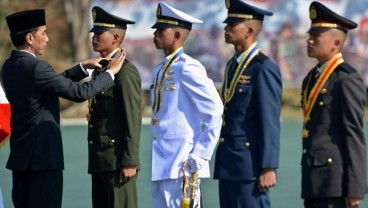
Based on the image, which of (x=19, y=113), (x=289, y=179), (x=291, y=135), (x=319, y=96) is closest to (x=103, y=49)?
(x=19, y=113)

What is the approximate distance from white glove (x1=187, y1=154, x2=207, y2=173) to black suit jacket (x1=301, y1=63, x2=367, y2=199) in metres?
0.77

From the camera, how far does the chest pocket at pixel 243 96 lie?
5652 mm

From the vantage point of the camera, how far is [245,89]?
5672 millimetres

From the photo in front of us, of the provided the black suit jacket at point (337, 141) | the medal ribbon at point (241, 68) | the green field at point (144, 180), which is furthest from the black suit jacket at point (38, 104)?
the green field at point (144, 180)

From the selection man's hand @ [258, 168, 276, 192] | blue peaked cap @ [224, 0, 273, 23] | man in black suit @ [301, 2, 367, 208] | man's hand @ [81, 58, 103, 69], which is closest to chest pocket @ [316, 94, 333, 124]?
man in black suit @ [301, 2, 367, 208]

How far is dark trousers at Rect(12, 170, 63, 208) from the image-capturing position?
19.3 feet

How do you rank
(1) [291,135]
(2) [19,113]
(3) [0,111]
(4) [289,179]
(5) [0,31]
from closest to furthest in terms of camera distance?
(3) [0,111] < (2) [19,113] < (4) [289,179] < (1) [291,135] < (5) [0,31]

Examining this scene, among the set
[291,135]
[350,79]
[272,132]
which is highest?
[350,79]

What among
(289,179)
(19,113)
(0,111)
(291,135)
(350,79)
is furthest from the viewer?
(291,135)

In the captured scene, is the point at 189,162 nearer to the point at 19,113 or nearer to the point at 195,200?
the point at 195,200

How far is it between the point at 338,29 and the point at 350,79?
34 cm

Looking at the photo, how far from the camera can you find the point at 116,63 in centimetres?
607

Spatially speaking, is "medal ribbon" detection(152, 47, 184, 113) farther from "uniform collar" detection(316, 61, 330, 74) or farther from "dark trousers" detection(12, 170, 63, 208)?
"uniform collar" detection(316, 61, 330, 74)

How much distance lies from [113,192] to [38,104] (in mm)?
764
